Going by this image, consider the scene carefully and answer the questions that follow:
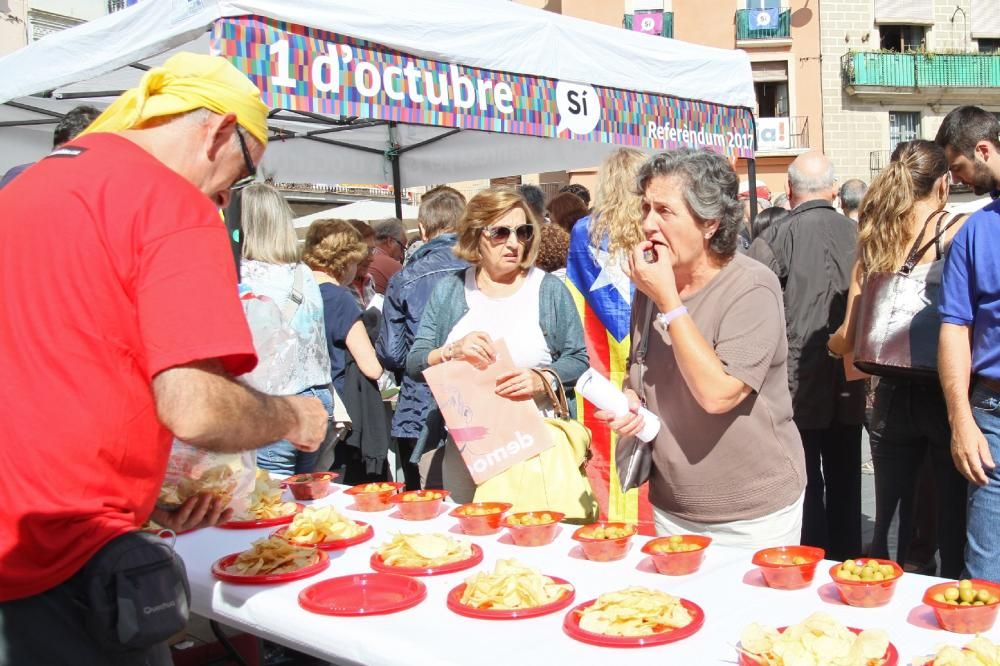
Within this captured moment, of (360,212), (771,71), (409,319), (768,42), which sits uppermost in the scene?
(768,42)

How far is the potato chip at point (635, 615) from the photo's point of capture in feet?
5.55

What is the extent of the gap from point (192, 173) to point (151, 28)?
2609 millimetres

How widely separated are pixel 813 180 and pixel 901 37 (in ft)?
98.1

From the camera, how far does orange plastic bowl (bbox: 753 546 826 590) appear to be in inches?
75.9

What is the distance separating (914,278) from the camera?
3170 millimetres

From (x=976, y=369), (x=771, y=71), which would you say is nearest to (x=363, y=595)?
(x=976, y=369)

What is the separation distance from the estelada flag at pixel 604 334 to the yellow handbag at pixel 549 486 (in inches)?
36.7

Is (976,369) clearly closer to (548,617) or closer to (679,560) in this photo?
(679,560)

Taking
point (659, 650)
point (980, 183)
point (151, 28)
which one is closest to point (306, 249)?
point (151, 28)

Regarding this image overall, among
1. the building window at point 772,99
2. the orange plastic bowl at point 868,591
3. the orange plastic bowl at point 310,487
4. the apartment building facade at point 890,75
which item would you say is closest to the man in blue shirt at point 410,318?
the orange plastic bowl at point 310,487

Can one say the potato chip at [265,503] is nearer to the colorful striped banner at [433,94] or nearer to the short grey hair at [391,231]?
the colorful striped banner at [433,94]

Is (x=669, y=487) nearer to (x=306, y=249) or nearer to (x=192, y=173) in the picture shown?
(x=192, y=173)

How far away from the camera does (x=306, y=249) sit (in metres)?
4.77

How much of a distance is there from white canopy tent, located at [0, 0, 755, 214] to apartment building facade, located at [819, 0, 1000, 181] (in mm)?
24311
